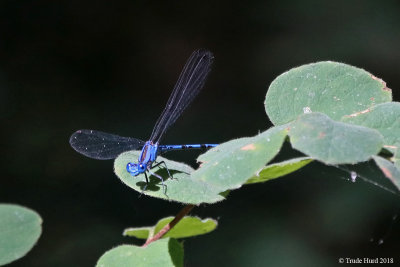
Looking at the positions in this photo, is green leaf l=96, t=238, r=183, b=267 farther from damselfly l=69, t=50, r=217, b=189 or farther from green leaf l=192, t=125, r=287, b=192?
green leaf l=192, t=125, r=287, b=192

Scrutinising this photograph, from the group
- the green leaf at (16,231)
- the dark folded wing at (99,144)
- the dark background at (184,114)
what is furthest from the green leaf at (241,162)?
the dark background at (184,114)

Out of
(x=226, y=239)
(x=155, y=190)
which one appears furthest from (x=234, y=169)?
(x=226, y=239)

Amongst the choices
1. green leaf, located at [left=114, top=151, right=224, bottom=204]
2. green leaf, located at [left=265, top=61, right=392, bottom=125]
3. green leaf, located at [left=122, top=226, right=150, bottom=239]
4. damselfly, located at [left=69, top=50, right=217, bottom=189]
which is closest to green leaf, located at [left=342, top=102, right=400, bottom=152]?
green leaf, located at [left=265, top=61, right=392, bottom=125]

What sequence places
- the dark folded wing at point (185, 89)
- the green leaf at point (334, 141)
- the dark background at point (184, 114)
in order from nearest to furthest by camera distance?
the green leaf at point (334, 141) → the dark folded wing at point (185, 89) → the dark background at point (184, 114)

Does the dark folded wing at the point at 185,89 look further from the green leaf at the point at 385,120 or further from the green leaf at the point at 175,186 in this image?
the green leaf at the point at 385,120

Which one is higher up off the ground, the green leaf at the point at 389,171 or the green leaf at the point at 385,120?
the green leaf at the point at 385,120

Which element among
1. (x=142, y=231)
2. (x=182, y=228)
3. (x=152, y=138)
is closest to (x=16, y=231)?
(x=142, y=231)
